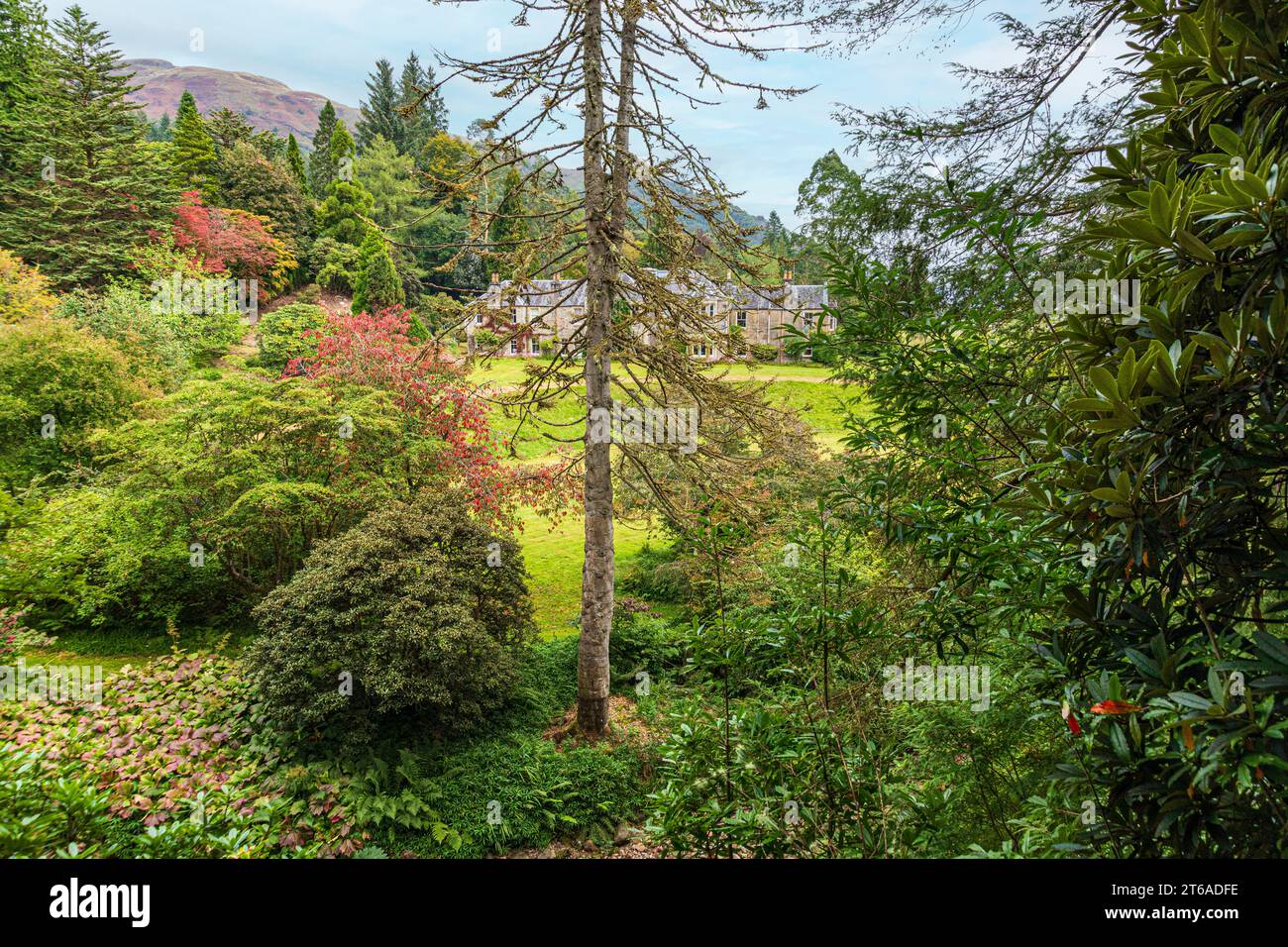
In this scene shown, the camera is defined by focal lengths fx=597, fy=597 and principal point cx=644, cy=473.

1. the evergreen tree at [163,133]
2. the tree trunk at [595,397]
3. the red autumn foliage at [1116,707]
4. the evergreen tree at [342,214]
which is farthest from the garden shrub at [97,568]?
the evergreen tree at [163,133]

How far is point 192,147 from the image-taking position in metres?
20.3

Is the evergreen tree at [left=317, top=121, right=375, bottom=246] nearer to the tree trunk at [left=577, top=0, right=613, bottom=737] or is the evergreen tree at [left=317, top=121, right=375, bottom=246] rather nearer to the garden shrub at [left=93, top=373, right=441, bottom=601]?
the garden shrub at [left=93, top=373, right=441, bottom=601]

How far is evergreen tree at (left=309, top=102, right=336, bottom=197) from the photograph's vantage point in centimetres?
2806

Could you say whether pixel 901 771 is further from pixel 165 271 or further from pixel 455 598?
pixel 165 271

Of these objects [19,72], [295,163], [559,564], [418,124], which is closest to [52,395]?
[559,564]

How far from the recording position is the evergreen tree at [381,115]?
32.2 meters

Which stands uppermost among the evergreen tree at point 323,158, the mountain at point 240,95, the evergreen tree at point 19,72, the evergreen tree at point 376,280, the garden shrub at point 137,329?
the mountain at point 240,95

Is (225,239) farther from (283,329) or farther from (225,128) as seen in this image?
(225,128)

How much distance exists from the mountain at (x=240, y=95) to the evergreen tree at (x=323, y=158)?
2571cm

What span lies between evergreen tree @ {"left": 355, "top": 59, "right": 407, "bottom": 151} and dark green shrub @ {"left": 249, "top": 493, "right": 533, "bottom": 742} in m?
33.4

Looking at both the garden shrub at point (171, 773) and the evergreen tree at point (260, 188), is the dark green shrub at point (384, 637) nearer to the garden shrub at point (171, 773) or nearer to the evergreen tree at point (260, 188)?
the garden shrub at point (171, 773)

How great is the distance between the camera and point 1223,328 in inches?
41.9

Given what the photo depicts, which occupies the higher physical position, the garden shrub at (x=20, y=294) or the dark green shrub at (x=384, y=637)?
the garden shrub at (x=20, y=294)

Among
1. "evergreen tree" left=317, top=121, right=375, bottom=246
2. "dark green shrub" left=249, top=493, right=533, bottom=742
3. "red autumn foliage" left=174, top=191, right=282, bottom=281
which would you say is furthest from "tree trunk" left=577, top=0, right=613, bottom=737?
"evergreen tree" left=317, top=121, right=375, bottom=246
